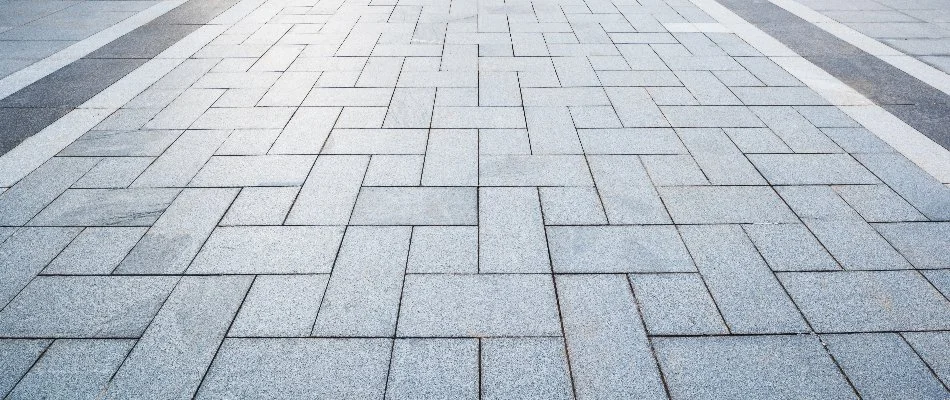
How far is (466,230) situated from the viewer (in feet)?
9.37

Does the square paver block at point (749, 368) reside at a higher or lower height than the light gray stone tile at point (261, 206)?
lower

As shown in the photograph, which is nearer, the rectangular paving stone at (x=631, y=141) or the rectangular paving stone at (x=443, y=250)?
the rectangular paving stone at (x=443, y=250)

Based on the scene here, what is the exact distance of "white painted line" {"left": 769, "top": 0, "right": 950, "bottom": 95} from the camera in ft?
15.6

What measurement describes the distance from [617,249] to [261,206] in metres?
2.13

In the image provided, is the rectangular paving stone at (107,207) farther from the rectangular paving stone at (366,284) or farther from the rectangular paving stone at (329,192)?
the rectangular paving stone at (366,284)

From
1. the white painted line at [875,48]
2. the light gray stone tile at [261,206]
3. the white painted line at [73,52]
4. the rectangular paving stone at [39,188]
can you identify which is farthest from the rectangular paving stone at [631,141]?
the white painted line at [73,52]

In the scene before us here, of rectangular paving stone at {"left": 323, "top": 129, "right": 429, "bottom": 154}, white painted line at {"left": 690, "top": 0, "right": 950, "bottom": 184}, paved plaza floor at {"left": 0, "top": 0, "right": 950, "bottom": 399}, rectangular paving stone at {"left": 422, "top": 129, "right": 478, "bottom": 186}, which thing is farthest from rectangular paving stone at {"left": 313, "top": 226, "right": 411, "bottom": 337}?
white painted line at {"left": 690, "top": 0, "right": 950, "bottom": 184}

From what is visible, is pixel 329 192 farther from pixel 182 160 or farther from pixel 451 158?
pixel 182 160

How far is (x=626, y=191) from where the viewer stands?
125 inches

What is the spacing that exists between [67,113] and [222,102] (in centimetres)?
120

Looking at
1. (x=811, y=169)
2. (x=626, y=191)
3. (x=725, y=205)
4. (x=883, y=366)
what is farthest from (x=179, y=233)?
(x=811, y=169)

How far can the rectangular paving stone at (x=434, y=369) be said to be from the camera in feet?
6.48

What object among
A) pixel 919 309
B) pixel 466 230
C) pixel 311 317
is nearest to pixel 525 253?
pixel 466 230

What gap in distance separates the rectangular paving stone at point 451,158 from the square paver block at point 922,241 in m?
2.40
